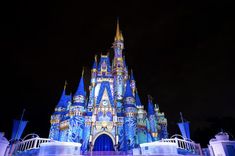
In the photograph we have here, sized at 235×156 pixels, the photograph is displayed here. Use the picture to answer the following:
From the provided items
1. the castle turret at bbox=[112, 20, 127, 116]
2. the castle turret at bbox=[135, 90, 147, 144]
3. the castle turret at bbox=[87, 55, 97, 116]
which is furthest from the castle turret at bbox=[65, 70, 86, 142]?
the castle turret at bbox=[135, 90, 147, 144]

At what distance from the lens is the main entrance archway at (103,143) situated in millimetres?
30234

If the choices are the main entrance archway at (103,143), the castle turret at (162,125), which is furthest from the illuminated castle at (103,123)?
the castle turret at (162,125)

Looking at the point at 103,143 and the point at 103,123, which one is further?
the point at 103,123

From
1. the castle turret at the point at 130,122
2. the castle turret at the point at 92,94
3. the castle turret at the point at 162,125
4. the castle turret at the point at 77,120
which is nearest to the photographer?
the castle turret at the point at 77,120

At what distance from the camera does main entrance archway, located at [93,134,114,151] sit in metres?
30.2

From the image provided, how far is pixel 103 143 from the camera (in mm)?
31000

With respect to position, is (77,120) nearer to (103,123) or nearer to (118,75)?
(103,123)

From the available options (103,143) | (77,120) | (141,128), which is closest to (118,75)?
(141,128)

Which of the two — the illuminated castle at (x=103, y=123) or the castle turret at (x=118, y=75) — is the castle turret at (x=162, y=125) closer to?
the illuminated castle at (x=103, y=123)

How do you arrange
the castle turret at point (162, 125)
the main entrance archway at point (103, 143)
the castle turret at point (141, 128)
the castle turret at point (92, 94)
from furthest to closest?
the castle turret at point (162, 125)
the castle turret at point (92, 94)
the castle turret at point (141, 128)
the main entrance archway at point (103, 143)

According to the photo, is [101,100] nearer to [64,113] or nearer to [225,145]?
[64,113]

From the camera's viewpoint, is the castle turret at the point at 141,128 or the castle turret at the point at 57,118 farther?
the castle turret at the point at 57,118

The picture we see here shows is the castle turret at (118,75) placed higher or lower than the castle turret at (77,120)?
higher

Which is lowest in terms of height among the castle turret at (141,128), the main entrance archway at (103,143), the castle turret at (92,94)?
the main entrance archway at (103,143)
